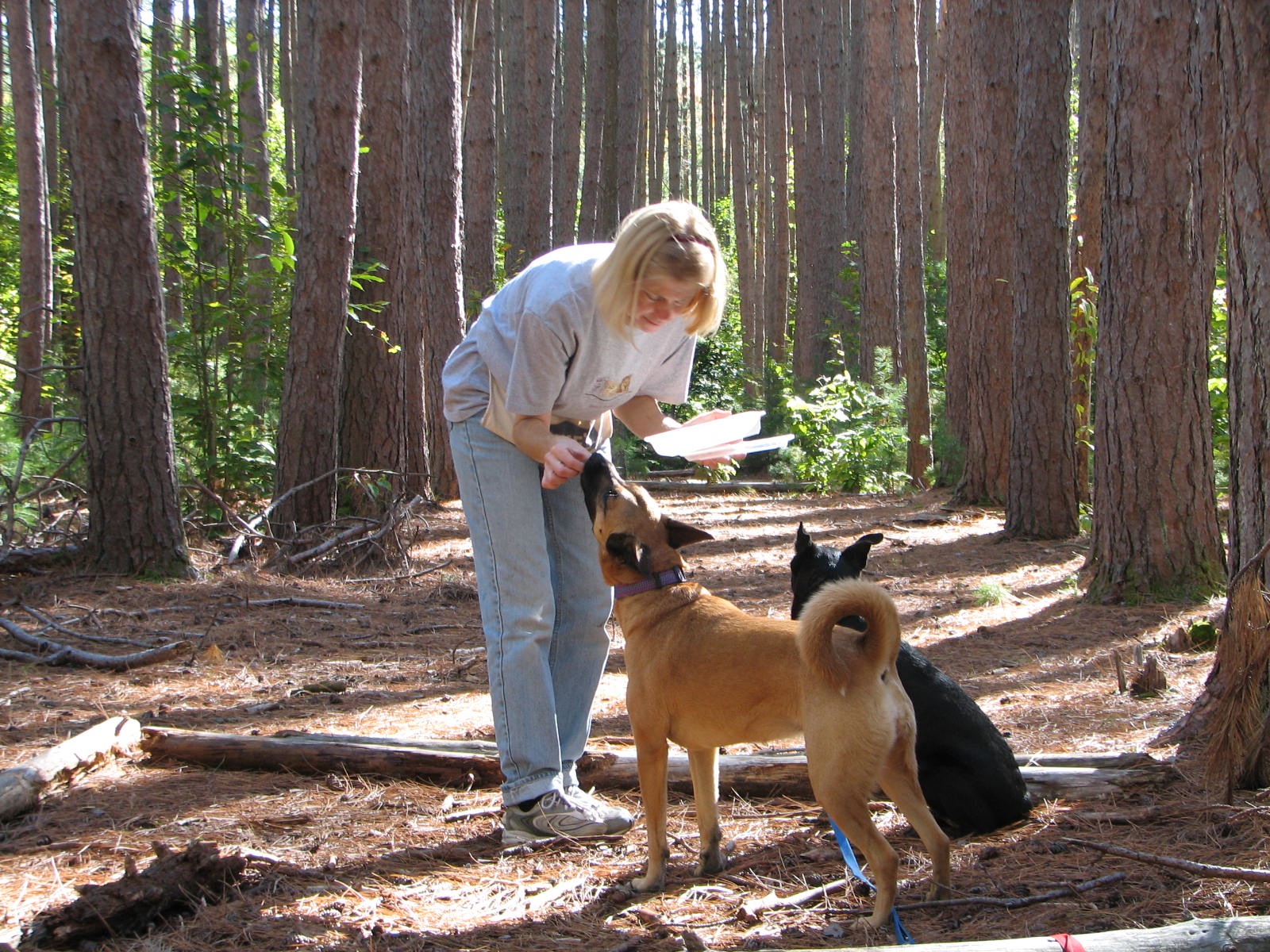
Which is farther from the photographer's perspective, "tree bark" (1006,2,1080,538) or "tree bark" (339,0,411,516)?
"tree bark" (339,0,411,516)

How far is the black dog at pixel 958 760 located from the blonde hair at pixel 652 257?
4.64 feet

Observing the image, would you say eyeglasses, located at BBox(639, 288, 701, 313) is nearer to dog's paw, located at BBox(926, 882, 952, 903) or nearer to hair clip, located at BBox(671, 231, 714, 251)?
hair clip, located at BBox(671, 231, 714, 251)

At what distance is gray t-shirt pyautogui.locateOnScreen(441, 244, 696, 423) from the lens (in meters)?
3.52

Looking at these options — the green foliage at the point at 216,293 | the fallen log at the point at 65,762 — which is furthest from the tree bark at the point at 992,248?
the fallen log at the point at 65,762

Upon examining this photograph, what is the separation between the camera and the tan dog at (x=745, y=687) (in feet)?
9.99

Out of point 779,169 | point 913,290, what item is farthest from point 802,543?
point 779,169

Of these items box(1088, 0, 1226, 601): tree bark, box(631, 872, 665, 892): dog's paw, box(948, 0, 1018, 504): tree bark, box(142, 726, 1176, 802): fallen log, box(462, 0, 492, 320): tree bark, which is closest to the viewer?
box(631, 872, 665, 892): dog's paw

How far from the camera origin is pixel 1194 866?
9.55 ft

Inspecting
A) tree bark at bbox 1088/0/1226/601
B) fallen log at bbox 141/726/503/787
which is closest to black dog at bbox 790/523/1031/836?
fallen log at bbox 141/726/503/787

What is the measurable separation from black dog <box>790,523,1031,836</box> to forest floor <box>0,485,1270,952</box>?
122mm

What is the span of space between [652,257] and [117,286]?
548 cm

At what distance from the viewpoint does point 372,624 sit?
7207 millimetres

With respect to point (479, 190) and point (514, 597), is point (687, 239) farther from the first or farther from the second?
point (479, 190)

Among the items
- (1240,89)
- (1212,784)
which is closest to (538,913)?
(1212,784)
